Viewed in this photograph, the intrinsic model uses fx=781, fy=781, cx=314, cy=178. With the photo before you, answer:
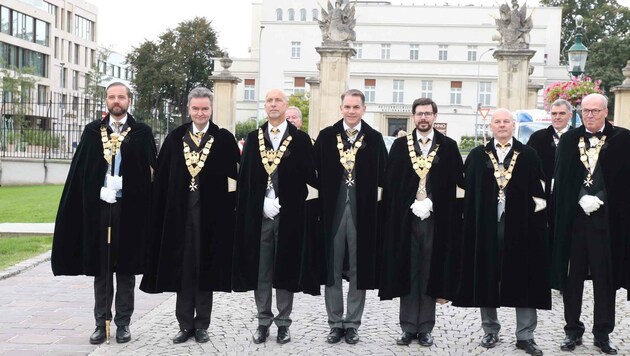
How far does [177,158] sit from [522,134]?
13.6 metres

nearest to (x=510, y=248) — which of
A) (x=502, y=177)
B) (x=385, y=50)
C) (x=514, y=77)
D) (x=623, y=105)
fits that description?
(x=502, y=177)

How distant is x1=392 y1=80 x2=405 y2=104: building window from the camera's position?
2719 inches

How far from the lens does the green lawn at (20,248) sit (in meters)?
12.4

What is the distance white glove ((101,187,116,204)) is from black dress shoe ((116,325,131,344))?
4.06ft

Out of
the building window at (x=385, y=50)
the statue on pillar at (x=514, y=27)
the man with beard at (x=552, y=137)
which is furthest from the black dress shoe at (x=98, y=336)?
the building window at (x=385, y=50)

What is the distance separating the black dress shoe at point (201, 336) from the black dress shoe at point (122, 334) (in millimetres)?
656

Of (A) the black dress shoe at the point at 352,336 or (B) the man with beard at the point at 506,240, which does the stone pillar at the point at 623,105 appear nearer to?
(B) the man with beard at the point at 506,240

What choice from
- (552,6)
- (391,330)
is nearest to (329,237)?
(391,330)

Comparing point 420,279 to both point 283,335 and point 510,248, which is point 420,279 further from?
point 283,335

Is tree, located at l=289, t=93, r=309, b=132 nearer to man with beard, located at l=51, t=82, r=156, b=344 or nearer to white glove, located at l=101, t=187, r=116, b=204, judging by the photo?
man with beard, located at l=51, t=82, r=156, b=344

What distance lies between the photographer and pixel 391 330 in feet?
27.6

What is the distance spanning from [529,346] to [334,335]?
6.12ft

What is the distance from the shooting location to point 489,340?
7641mm

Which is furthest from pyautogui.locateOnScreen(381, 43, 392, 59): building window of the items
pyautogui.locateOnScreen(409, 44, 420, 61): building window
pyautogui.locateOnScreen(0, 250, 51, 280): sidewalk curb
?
pyautogui.locateOnScreen(0, 250, 51, 280): sidewalk curb
